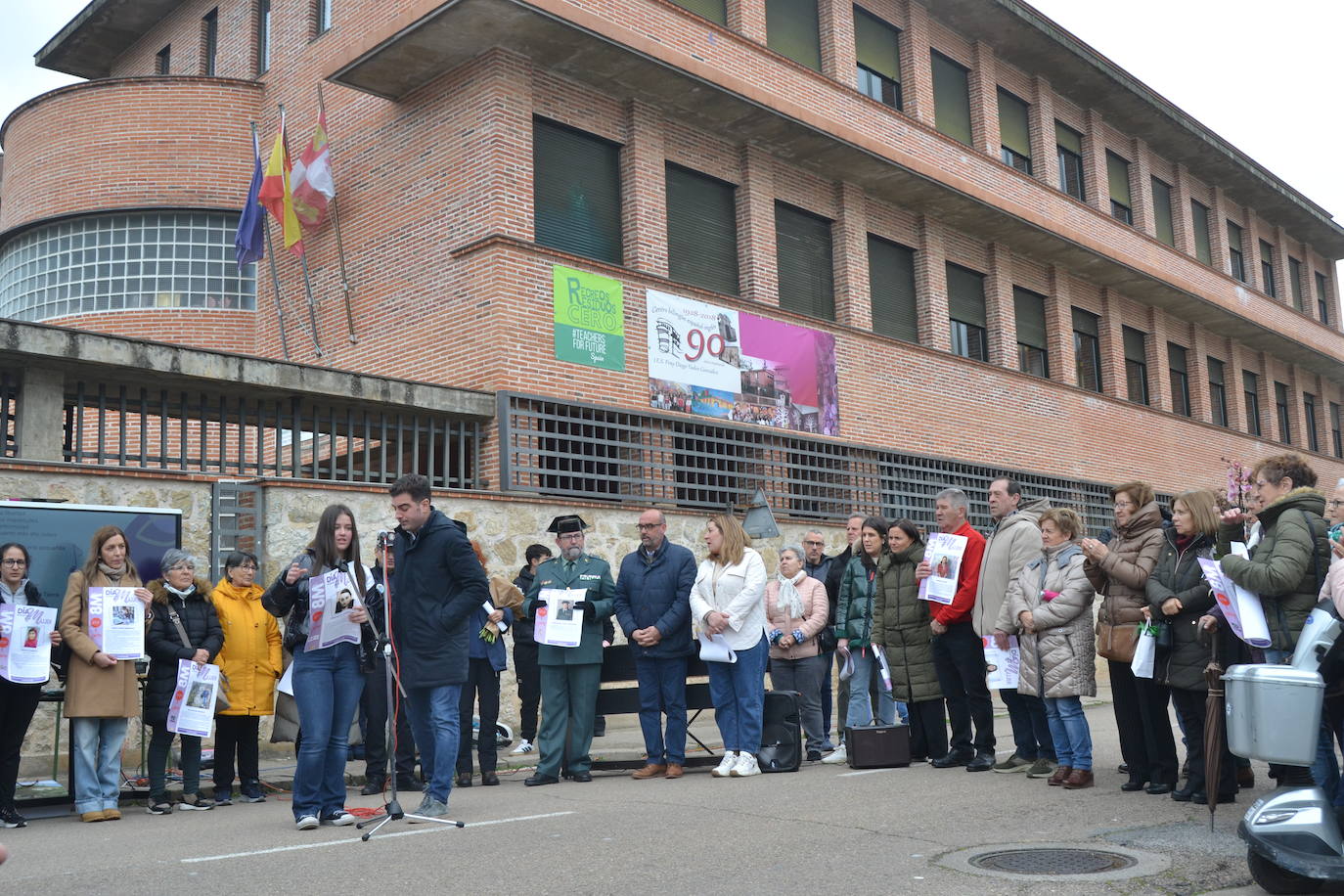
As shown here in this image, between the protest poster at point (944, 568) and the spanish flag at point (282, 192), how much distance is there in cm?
1133

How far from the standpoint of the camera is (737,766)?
9.51 metres

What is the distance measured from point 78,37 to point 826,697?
1951 cm

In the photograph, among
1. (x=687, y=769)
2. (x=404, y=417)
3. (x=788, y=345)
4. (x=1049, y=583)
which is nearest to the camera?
(x=1049, y=583)

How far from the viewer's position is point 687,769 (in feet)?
33.3

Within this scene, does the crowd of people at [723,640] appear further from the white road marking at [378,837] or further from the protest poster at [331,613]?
the white road marking at [378,837]

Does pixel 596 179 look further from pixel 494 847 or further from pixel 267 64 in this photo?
pixel 494 847

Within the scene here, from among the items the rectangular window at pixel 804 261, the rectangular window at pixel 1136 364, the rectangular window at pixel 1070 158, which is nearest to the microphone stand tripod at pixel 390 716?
the rectangular window at pixel 804 261

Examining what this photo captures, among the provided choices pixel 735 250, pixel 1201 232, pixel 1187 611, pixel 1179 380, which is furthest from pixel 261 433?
pixel 1201 232

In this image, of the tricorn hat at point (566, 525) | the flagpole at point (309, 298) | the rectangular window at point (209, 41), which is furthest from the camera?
the rectangular window at point (209, 41)

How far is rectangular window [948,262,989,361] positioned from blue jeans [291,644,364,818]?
1690 centimetres

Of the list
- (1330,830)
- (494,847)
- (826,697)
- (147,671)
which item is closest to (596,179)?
(826,697)

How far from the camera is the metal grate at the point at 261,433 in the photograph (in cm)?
1202

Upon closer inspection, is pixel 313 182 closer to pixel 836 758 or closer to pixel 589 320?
pixel 589 320

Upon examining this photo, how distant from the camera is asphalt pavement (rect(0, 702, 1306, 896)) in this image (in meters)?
5.54
